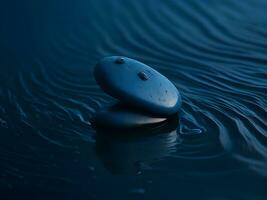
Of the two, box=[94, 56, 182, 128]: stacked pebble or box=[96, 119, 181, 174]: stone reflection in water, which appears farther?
box=[94, 56, 182, 128]: stacked pebble

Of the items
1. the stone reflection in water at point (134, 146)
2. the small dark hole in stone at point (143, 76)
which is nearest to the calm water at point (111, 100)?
the stone reflection in water at point (134, 146)

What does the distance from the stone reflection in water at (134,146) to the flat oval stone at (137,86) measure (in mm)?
63

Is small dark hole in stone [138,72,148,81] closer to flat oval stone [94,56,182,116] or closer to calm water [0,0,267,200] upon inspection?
flat oval stone [94,56,182,116]

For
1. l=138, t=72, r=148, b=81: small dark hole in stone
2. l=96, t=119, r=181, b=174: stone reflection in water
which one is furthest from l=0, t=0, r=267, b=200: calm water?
l=138, t=72, r=148, b=81: small dark hole in stone

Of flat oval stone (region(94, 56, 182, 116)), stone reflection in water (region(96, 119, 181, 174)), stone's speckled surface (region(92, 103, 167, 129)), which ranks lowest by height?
stone reflection in water (region(96, 119, 181, 174))

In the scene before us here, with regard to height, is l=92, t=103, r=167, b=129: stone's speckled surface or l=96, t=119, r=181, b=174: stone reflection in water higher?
l=92, t=103, r=167, b=129: stone's speckled surface

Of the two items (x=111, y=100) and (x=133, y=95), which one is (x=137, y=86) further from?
(x=111, y=100)

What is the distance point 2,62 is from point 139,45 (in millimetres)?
577

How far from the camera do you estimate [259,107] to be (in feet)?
5.67

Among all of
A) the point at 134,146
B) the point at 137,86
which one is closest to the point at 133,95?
the point at 137,86

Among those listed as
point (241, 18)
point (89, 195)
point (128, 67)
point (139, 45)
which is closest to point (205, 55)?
point (139, 45)

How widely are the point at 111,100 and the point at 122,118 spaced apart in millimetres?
228

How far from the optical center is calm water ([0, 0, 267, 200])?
4.38 ft

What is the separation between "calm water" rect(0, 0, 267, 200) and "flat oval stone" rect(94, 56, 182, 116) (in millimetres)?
79
